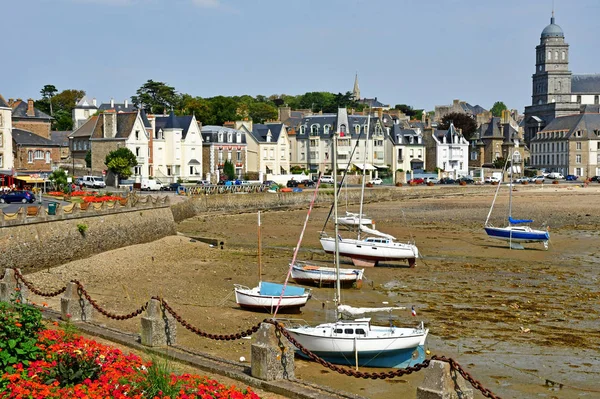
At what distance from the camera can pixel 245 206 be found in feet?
222

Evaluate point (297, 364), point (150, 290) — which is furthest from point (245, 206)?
point (297, 364)

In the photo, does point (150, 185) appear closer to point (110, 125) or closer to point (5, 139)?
point (110, 125)

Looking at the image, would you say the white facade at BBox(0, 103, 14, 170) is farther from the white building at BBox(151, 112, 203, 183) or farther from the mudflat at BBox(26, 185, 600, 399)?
the mudflat at BBox(26, 185, 600, 399)

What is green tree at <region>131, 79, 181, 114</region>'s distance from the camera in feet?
417

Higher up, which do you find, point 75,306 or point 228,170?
point 228,170

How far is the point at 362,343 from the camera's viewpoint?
17.2 metres

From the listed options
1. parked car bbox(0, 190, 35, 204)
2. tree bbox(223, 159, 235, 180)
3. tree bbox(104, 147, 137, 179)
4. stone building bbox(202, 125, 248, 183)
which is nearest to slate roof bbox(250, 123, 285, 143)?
stone building bbox(202, 125, 248, 183)

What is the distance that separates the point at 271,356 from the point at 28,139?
65.4 metres

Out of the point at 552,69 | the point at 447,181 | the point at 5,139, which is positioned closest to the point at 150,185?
the point at 5,139

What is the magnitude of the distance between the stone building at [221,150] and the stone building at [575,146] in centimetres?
6472

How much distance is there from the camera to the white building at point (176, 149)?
8044 centimetres

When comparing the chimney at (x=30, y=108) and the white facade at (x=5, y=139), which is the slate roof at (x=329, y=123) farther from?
the white facade at (x=5, y=139)

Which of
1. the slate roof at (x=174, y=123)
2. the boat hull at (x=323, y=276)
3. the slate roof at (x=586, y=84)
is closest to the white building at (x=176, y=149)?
the slate roof at (x=174, y=123)

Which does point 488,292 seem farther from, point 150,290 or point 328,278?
point 150,290
